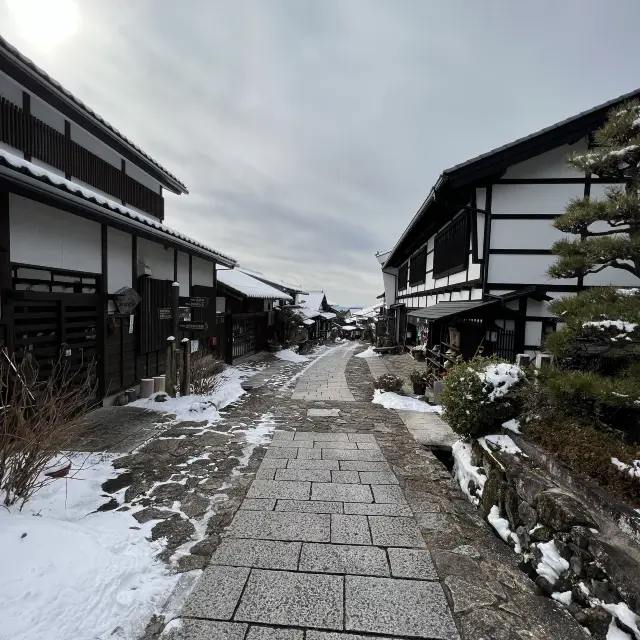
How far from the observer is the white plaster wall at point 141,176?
995 cm

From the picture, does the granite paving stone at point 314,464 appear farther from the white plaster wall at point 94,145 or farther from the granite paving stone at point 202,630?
the white plaster wall at point 94,145

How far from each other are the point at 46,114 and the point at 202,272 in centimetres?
584

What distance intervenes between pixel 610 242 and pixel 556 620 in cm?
412

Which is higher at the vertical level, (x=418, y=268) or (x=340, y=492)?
(x=418, y=268)

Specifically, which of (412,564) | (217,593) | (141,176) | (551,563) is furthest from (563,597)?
(141,176)

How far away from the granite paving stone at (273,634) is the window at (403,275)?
1801 cm

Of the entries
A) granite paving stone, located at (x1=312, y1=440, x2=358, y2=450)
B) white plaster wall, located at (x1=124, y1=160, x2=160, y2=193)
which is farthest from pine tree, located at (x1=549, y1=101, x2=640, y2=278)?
white plaster wall, located at (x1=124, y1=160, x2=160, y2=193)

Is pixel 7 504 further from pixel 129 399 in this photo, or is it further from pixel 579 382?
pixel 579 382

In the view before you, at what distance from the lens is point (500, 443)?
427 cm

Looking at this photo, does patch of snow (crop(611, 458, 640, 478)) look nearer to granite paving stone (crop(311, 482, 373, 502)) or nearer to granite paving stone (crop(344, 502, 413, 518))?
granite paving stone (crop(344, 502, 413, 518))

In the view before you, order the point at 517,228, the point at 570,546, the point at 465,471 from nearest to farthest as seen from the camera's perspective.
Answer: the point at 570,546, the point at 465,471, the point at 517,228

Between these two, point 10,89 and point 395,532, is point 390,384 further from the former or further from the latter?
point 10,89

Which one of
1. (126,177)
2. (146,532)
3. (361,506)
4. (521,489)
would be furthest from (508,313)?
(126,177)

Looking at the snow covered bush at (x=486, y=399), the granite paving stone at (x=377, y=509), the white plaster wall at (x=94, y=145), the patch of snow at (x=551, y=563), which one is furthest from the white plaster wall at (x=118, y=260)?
the patch of snow at (x=551, y=563)
